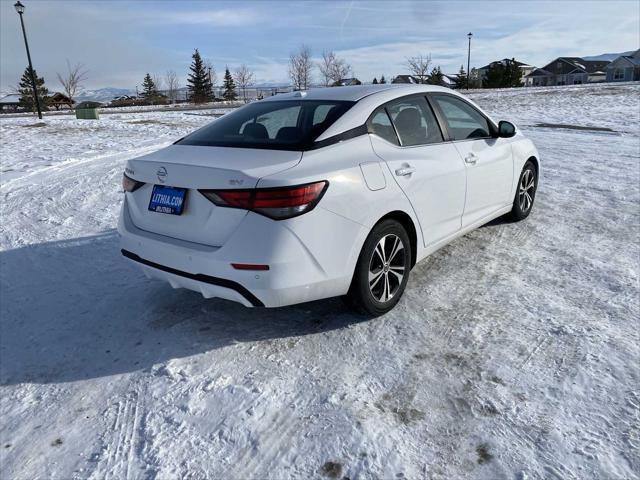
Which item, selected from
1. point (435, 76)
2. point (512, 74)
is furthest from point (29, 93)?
point (512, 74)

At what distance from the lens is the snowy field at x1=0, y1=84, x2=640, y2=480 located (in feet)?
7.39

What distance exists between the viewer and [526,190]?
5.46 meters

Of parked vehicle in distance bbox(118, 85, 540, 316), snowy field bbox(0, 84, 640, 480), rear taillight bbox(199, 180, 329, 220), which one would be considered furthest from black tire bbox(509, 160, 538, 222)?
rear taillight bbox(199, 180, 329, 220)

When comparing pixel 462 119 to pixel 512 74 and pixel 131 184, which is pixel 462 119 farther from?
pixel 512 74

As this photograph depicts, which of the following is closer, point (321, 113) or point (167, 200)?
point (167, 200)

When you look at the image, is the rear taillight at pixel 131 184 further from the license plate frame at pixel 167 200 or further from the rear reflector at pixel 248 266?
the rear reflector at pixel 248 266

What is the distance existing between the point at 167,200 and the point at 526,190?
4013mm

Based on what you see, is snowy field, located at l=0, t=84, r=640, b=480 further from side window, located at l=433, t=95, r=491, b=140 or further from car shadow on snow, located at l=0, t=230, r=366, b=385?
side window, located at l=433, t=95, r=491, b=140

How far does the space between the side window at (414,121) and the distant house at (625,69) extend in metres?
86.3

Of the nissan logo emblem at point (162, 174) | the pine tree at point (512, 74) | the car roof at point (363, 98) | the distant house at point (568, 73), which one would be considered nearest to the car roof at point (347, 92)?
the car roof at point (363, 98)

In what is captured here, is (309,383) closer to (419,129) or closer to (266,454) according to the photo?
(266,454)

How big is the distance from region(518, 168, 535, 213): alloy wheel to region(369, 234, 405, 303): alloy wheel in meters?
2.43

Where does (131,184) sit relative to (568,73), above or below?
below

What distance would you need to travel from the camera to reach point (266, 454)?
2.27 meters
